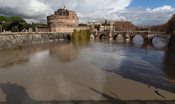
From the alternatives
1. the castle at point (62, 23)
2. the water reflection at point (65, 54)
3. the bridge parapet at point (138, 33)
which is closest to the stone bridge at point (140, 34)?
the bridge parapet at point (138, 33)

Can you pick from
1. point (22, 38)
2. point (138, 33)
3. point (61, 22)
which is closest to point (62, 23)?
point (61, 22)

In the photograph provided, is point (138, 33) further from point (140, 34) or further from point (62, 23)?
point (62, 23)

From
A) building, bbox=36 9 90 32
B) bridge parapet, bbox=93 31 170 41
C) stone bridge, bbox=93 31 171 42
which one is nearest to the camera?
stone bridge, bbox=93 31 171 42

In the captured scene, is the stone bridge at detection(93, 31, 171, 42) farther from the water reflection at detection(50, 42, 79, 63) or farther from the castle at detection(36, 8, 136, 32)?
the water reflection at detection(50, 42, 79, 63)

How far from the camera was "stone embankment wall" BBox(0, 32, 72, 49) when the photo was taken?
22.3 metres

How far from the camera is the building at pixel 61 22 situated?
155 ft

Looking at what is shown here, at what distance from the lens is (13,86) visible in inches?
293

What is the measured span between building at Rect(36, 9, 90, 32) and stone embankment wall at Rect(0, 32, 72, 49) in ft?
17.8


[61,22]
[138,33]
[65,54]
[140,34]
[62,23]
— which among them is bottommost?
[65,54]

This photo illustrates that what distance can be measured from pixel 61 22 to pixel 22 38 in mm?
29908

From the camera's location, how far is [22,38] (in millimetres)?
27750

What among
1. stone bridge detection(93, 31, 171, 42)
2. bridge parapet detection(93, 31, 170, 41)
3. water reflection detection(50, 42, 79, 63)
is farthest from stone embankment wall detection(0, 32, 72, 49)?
bridge parapet detection(93, 31, 170, 41)

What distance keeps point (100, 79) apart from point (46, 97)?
350cm

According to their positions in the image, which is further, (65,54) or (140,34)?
(140,34)
